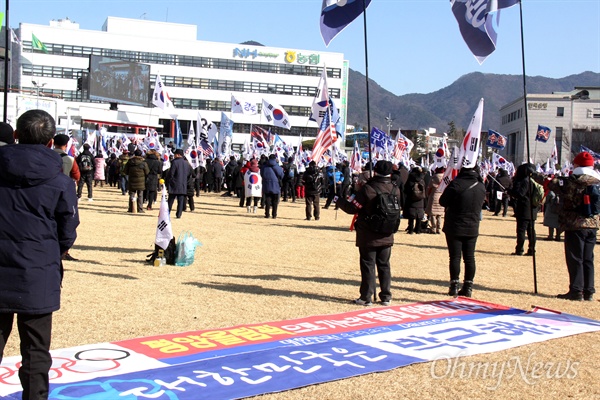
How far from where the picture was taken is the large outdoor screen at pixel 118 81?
60.2 meters

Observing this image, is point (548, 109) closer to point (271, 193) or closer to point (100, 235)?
point (271, 193)

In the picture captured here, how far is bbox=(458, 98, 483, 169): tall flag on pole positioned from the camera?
9420 millimetres

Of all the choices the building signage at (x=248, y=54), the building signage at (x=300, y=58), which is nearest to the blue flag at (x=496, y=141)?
the building signage at (x=300, y=58)

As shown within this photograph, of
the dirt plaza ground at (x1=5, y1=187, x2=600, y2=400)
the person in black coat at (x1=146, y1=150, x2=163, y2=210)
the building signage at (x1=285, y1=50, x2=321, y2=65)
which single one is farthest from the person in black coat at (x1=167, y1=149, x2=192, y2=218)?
the building signage at (x1=285, y1=50, x2=321, y2=65)

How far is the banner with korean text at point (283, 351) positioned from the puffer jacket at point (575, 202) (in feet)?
5.24

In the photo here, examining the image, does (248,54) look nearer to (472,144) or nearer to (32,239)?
(472,144)

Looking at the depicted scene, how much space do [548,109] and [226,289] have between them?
111098 mm

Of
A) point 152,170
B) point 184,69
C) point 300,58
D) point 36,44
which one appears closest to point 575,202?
point 152,170

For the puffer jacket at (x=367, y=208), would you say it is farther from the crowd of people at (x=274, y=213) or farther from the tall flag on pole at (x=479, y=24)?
the tall flag on pole at (x=479, y=24)

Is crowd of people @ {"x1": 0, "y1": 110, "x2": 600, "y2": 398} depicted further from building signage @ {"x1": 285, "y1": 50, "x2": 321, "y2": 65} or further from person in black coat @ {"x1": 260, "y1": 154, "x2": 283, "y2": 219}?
building signage @ {"x1": 285, "y1": 50, "x2": 321, "y2": 65}

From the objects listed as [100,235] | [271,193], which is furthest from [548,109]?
[100,235]

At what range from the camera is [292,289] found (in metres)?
9.18

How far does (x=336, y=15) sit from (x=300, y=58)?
77106 millimetres

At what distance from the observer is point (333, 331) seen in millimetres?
6746
